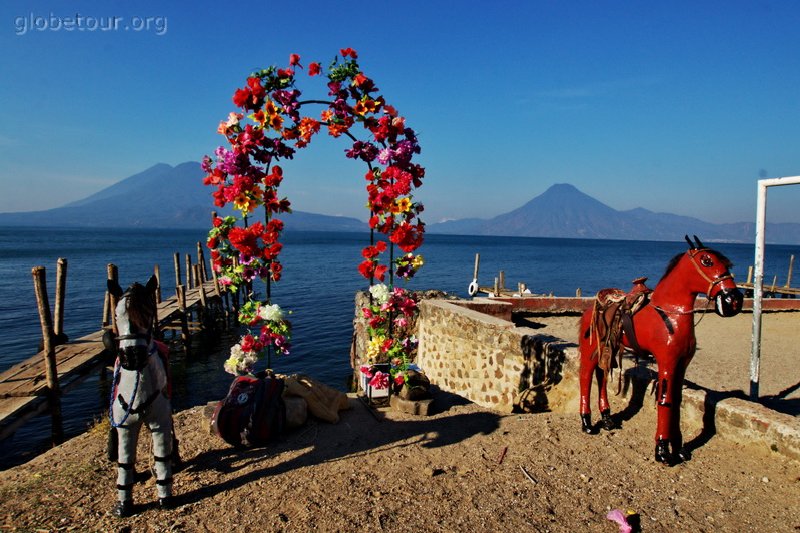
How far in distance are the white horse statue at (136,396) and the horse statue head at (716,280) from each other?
17.6 feet

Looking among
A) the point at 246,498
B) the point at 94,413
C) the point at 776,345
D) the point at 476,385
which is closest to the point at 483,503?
the point at 246,498

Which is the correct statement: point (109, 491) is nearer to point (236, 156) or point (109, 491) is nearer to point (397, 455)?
point (397, 455)

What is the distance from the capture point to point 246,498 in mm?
4699

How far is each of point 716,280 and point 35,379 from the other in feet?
40.7

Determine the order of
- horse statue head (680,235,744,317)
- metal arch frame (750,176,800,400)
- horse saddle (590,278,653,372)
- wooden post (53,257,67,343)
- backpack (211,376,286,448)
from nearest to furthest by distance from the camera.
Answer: horse statue head (680,235,744,317) < horse saddle (590,278,653,372) < backpack (211,376,286,448) < metal arch frame (750,176,800,400) < wooden post (53,257,67,343)

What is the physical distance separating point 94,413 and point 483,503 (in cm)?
1279

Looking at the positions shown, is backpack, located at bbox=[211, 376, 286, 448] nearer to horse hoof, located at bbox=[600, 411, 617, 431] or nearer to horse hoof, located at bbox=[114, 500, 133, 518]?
horse hoof, located at bbox=[114, 500, 133, 518]

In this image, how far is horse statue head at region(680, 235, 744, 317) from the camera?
465 centimetres

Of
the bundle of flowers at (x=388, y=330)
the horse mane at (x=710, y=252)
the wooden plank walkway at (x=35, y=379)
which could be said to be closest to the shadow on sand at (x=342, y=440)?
the bundle of flowers at (x=388, y=330)

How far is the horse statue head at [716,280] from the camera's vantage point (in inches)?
183

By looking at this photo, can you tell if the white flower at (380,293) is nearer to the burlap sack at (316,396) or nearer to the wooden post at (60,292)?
the burlap sack at (316,396)

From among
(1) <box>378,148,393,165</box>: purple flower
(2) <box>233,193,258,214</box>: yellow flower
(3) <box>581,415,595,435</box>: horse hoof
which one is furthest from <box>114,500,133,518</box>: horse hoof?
(3) <box>581,415,595,435</box>: horse hoof

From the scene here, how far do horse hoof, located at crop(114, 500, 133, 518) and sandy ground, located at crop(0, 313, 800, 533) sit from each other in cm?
7

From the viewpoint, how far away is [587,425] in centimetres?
593
